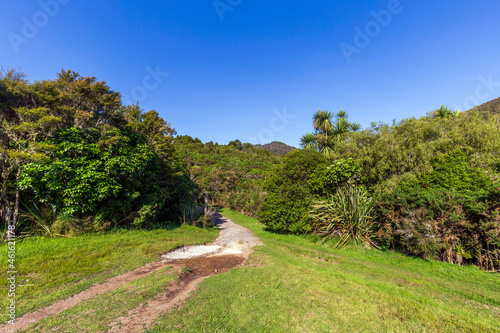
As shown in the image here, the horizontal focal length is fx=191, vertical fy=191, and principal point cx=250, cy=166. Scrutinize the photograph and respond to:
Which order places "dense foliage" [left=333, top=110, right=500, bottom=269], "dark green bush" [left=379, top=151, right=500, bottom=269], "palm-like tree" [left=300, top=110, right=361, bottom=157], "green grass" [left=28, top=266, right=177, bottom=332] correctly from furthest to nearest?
1. "palm-like tree" [left=300, top=110, right=361, bottom=157]
2. "dense foliage" [left=333, top=110, right=500, bottom=269]
3. "dark green bush" [left=379, top=151, right=500, bottom=269]
4. "green grass" [left=28, top=266, right=177, bottom=332]

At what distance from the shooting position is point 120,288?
4.73 meters

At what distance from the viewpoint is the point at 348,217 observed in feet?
35.7

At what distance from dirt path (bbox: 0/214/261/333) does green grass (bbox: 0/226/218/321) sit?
0.32 m

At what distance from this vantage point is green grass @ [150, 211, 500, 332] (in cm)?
318

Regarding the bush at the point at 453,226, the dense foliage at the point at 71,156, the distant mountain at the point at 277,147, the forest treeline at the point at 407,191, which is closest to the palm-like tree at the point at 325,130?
the forest treeline at the point at 407,191

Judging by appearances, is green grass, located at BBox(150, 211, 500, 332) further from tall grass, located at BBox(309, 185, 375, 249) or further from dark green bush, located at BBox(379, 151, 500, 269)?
tall grass, located at BBox(309, 185, 375, 249)

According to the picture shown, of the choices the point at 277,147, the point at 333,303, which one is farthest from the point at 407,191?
the point at 277,147

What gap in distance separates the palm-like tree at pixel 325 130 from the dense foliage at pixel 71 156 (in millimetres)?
17051

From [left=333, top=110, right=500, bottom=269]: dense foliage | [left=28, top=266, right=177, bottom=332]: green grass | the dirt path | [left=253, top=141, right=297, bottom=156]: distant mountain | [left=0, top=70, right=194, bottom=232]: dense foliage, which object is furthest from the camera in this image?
[left=253, top=141, right=297, bottom=156]: distant mountain

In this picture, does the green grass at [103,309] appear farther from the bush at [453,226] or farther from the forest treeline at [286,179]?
the bush at [453,226]

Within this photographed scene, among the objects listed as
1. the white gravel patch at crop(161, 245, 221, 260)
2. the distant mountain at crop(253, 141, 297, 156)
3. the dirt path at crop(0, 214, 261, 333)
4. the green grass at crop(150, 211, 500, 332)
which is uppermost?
the distant mountain at crop(253, 141, 297, 156)

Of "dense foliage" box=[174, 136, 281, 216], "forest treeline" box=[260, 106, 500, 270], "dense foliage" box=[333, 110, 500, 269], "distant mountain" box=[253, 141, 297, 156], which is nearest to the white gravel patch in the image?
"forest treeline" box=[260, 106, 500, 270]

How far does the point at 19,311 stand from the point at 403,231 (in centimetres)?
1248

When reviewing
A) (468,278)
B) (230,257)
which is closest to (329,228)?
(468,278)
